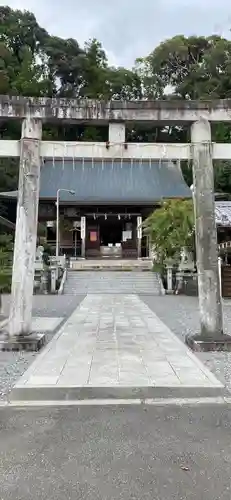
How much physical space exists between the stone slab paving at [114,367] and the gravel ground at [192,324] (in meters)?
0.16

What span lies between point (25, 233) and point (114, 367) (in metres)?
2.62

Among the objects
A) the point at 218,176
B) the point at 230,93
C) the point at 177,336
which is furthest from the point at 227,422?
the point at 230,93

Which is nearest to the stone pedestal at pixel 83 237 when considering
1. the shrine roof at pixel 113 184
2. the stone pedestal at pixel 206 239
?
the shrine roof at pixel 113 184

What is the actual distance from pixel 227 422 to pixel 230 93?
42.6 meters

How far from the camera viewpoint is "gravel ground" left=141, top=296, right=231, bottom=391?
5.71 meters

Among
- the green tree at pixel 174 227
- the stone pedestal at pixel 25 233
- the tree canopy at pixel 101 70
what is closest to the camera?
the stone pedestal at pixel 25 233

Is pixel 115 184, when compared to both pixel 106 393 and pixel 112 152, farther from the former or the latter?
pixel 106 393

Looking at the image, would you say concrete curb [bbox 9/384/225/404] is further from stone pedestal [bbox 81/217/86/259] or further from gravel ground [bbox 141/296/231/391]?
stone pedestal [bbox 81/217/86/259]

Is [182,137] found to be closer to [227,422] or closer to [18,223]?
[18,223]

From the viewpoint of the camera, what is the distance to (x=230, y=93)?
137ft

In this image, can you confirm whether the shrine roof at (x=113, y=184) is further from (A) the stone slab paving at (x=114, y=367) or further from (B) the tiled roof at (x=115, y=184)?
(A) the stone slab paving at (x=114, y=367)

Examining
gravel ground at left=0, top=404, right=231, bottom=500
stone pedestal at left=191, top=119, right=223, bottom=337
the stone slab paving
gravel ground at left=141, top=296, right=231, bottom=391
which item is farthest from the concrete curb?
stone pedestal at left=191, top=119, right=223, bottom=337

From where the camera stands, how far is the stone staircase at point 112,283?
19453 millimetres

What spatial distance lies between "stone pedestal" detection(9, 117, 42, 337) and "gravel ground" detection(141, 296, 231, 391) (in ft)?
9.44
